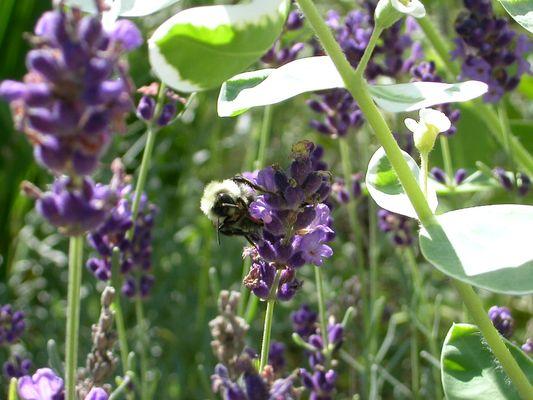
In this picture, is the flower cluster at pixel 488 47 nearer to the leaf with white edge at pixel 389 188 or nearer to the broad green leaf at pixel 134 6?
the leaf with white edge at pixel 389 188

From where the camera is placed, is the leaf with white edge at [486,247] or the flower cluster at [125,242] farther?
the flower cluster at [125,242]

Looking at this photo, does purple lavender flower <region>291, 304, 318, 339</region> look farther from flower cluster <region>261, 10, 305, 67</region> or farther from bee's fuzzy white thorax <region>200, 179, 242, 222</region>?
flower cluster <region>261, 10, 305, 67</region>

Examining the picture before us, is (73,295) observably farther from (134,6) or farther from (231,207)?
(231,207)

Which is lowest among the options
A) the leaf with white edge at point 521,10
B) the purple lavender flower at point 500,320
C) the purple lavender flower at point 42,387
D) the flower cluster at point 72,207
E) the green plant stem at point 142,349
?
the green plant stem at point 142,349

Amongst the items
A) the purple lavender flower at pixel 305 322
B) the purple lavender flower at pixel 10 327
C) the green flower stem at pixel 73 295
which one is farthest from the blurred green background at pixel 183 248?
the green flower stem at pixel 73 295

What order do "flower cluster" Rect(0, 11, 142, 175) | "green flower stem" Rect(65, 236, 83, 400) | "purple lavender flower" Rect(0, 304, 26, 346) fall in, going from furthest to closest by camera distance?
"purple lavender flower" Rect(0, 304, 26, 346) → "green flower stem" Rect(65, 236, 83, 400) → "flower cluster" Rect(0, 11, 142, 175)

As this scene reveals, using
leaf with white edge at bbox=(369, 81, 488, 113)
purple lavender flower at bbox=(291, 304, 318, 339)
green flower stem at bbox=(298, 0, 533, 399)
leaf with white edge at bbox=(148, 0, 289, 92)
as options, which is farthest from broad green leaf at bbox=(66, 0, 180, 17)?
purple lavender flower at bbox=(291, 304, 318, 339)

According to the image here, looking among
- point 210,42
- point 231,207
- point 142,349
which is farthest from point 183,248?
point 210,42
